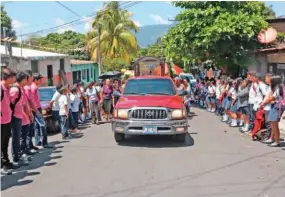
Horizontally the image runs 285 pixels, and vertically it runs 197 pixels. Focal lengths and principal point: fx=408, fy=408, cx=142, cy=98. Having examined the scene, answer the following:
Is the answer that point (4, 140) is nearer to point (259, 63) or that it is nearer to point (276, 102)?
point (276, 102)

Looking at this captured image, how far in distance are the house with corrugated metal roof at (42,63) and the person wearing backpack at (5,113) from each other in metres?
13.4

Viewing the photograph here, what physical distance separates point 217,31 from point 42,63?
41.3 feet

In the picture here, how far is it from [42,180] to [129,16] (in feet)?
133

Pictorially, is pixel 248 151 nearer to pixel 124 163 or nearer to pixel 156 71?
pixel 124 163

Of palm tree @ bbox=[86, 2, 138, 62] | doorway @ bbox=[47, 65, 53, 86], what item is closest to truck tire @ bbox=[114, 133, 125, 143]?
doorway @ bbox=[47, 65, 53, 86]

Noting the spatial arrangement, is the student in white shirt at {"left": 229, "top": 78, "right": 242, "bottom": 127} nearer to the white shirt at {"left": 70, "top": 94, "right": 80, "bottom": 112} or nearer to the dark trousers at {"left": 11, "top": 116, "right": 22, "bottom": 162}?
the white shirt at {"left": 70, "top": 94, "right": 80, "bottom": 112}

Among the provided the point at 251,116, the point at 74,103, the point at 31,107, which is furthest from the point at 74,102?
the point at 251,116

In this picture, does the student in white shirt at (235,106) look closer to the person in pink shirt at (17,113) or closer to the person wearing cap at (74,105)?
the person wearing cap at (74,105)

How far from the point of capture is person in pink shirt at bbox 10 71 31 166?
7.81 m

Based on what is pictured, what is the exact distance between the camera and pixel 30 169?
25.8 ft

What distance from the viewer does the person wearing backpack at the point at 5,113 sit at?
23.9 feet

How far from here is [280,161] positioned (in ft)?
27.8

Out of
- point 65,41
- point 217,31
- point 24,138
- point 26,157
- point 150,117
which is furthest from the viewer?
point 65,41

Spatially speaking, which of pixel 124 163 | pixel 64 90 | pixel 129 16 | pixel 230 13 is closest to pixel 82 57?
pixel 129 16
